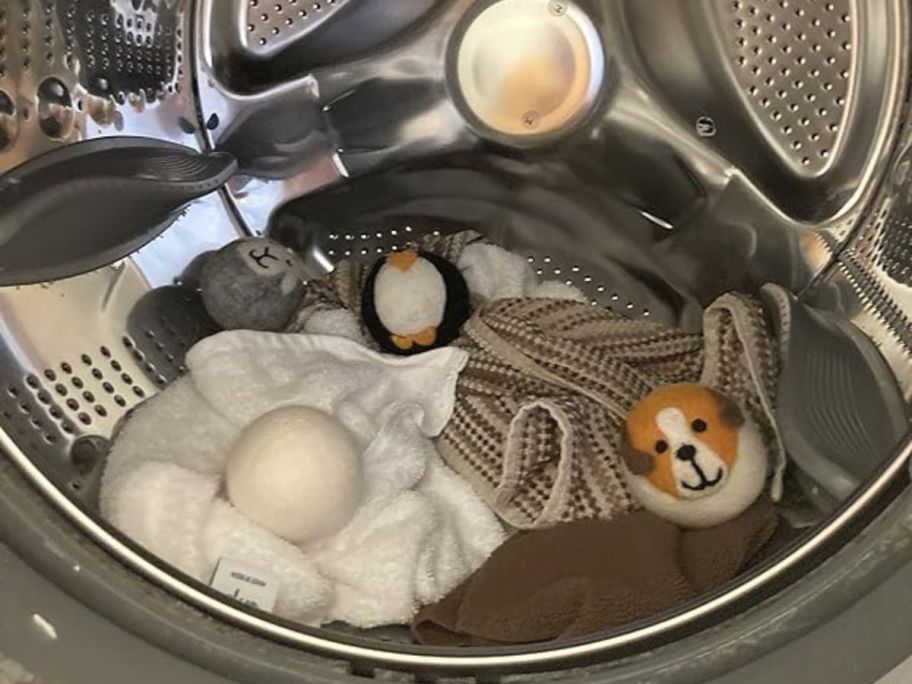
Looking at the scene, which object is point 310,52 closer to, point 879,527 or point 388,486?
point 388,486

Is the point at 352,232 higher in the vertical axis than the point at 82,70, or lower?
lower

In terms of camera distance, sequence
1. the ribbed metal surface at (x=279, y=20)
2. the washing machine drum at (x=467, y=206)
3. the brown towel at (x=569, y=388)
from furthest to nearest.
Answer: the ribbed metal surface at (x=279, y=20) < the brown towel at (x=569, y=388) < the washing machine drum at (x=467, y=206)

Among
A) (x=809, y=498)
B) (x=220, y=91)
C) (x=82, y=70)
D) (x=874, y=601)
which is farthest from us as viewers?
(x=220, y=91)

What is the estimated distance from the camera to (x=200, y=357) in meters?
1.00

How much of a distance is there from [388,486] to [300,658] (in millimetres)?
271

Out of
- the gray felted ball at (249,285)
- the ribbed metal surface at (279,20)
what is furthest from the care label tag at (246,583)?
the ribbed metal surface at (279,20)

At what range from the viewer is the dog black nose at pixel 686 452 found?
890 millimetres

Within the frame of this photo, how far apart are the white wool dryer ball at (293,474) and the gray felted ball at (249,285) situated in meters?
0.16

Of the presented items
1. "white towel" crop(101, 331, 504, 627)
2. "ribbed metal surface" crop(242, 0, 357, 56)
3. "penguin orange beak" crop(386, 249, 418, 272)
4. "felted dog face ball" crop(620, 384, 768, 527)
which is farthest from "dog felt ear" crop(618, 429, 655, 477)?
"ribbed metal surface" crop(242, 0, 357, 56)

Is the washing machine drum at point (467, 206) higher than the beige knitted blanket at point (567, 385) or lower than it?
higher

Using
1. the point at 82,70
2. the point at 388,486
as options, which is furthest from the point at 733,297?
the point at 82,70

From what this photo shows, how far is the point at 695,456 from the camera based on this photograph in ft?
2.92

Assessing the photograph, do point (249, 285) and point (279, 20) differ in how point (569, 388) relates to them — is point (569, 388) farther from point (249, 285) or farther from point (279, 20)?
point (279, 20)

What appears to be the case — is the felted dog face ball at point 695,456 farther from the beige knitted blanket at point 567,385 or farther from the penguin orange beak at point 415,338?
the penguin orange beak at point 415,338
